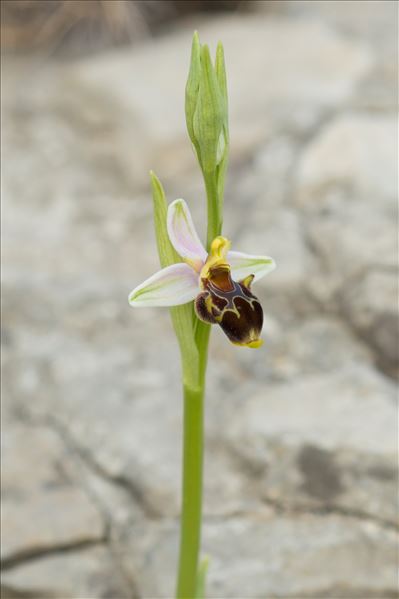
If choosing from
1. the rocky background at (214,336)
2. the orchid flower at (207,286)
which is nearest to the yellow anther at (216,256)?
the orchid flower at (207,286)

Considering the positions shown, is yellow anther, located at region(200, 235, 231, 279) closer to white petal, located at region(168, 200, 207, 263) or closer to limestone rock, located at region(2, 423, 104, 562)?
white petal, located at region(168, 200, 207, 263)

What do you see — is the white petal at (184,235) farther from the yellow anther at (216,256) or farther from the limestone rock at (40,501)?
the limestone rock at (40,501)

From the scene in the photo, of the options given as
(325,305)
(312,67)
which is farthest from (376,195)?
(312,67)

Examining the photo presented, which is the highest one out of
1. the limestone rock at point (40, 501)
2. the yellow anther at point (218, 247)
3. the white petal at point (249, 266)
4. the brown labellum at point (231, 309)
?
the yellow anther at point (218, 247)

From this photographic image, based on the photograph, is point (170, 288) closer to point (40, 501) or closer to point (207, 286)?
point (207, 286)

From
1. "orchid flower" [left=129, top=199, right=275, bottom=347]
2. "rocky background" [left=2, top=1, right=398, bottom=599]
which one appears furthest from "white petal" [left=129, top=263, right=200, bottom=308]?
"rocky background" [left=2, top=1, right=398, bottom=599]
